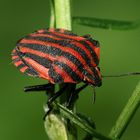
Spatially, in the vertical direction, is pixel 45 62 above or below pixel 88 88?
above

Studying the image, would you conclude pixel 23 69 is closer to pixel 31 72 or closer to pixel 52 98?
pixel 31 72

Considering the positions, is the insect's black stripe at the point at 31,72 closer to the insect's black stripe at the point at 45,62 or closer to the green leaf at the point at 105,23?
the insect's black stripe at the point at 45,62

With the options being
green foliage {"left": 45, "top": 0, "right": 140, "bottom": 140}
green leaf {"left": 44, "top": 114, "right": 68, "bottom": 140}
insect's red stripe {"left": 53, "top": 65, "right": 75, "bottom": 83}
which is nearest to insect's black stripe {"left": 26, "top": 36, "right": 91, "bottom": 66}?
insect's red stripe {"left": 53, "top": 65, "right": 75, "bottom": 83}

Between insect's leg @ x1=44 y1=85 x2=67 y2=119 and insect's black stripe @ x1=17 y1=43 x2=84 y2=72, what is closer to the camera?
insect's leg @ x1=44 y1=85 x2=67 y2=119

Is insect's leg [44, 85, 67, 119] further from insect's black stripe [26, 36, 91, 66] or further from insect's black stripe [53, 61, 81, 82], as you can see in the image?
insect's black stripe [26, 36, 91, 66]

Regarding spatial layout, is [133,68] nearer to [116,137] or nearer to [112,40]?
[112,40]

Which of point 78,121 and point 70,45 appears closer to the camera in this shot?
point 78,121

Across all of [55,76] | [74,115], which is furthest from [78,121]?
[55,76]

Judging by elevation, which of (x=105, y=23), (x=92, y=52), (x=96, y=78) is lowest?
(x=96, y=78)

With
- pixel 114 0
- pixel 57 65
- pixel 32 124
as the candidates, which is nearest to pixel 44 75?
pixel 57 65
